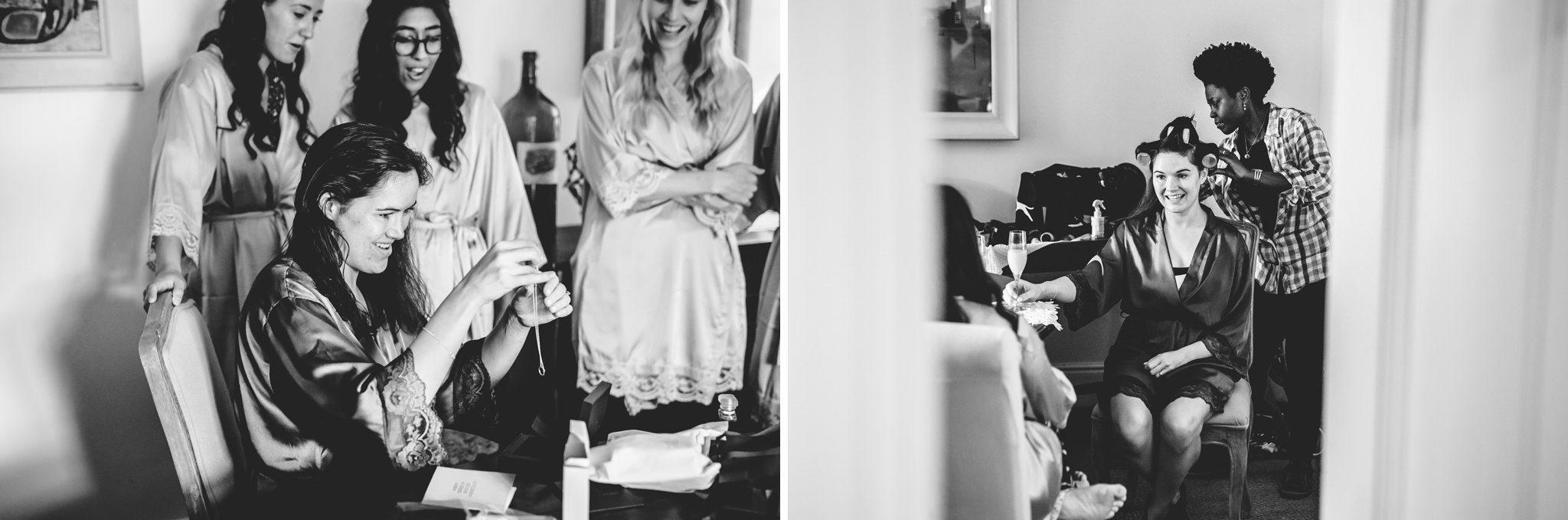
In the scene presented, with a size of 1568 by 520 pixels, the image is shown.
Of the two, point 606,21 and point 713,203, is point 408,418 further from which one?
point 606,21

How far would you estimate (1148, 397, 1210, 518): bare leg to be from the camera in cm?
186

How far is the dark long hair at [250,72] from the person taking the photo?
5.86 ft

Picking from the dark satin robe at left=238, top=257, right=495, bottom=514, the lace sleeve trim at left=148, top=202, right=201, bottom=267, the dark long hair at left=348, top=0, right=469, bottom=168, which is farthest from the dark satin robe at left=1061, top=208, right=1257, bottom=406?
the lace sleeve trim at left=148, top=202, right=201, bottom=267

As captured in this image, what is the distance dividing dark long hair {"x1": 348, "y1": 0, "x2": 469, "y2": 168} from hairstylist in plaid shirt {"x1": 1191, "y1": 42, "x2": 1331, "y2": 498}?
156 centimetres

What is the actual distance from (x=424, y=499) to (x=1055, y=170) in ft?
4.94

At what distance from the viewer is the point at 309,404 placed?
1.81m

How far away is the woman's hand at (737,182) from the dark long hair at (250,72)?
34.1 inches

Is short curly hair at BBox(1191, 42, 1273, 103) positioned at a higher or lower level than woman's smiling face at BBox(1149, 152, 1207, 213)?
higher

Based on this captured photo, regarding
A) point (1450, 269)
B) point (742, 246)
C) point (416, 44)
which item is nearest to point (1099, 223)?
point (742, 246)

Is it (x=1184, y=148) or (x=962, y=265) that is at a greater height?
(x=1184, y=148)

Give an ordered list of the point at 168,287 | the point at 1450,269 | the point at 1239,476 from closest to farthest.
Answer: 1. the point at 168,287
2. the point at 1239,476
3. the point at 1450,269

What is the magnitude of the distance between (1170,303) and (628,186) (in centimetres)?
118

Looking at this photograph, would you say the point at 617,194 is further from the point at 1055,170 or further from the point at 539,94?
the point at 1055,170

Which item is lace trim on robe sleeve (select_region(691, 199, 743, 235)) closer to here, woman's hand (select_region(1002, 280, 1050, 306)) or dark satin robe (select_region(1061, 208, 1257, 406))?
woman's hand (select_region(1002, 280, 1050, 306))
